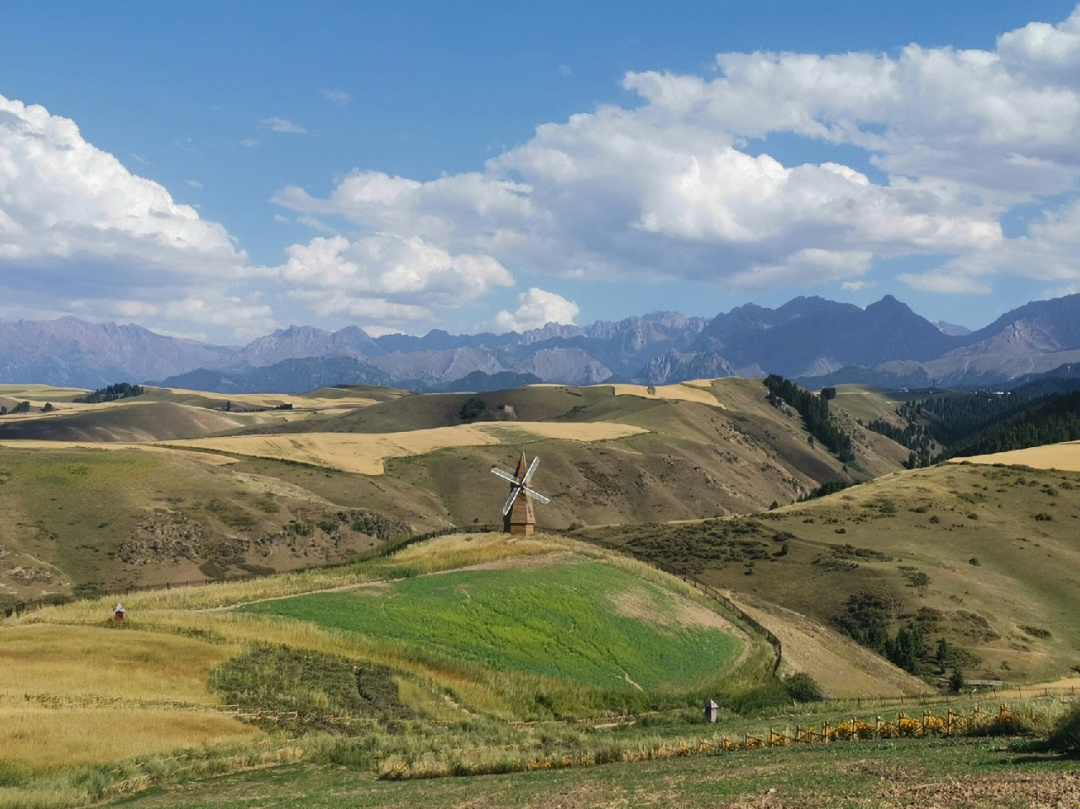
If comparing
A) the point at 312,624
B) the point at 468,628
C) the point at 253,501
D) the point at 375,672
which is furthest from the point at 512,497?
the point at 253,501

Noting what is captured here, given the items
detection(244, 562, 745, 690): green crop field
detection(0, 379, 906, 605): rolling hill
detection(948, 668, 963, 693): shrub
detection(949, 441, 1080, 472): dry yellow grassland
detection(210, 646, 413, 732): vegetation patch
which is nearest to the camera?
detection(210, 646, 413, 732): vegetation patch

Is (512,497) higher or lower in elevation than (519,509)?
higher

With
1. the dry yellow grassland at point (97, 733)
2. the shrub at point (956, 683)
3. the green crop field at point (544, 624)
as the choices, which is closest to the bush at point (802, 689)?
the green crop field at point (544, 624)

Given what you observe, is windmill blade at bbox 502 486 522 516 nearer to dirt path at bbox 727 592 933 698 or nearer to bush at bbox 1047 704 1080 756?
dirt path at bbox 727 592 933 698

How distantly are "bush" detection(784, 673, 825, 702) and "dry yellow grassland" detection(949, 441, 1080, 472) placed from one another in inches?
4312

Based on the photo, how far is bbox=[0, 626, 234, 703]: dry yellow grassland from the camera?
39062mm

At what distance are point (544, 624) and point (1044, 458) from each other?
129m

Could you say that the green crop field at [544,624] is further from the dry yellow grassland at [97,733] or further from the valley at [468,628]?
the dry yellow grassland at [97,733]

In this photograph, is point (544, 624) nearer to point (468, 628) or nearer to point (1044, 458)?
point (468, 628)

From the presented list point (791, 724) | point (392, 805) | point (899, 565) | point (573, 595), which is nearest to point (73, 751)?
point (392, 805)

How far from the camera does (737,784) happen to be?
82.1 ft

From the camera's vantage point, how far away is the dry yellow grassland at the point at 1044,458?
152 metres

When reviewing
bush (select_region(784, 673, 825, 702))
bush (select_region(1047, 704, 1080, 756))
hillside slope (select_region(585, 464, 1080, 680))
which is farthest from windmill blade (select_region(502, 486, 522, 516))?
bush (select_region(1047, 704, 1080, 756))

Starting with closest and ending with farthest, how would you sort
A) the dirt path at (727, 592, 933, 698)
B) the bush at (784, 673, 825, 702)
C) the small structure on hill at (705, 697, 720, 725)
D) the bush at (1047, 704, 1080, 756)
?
the bush at (1047, 704, 1080, 756) < the small structure on hill at (705, 697, 720, 725) < the bush at (784, 673, 825, 702) < the dirt path at (727, 592, 933, 698)
